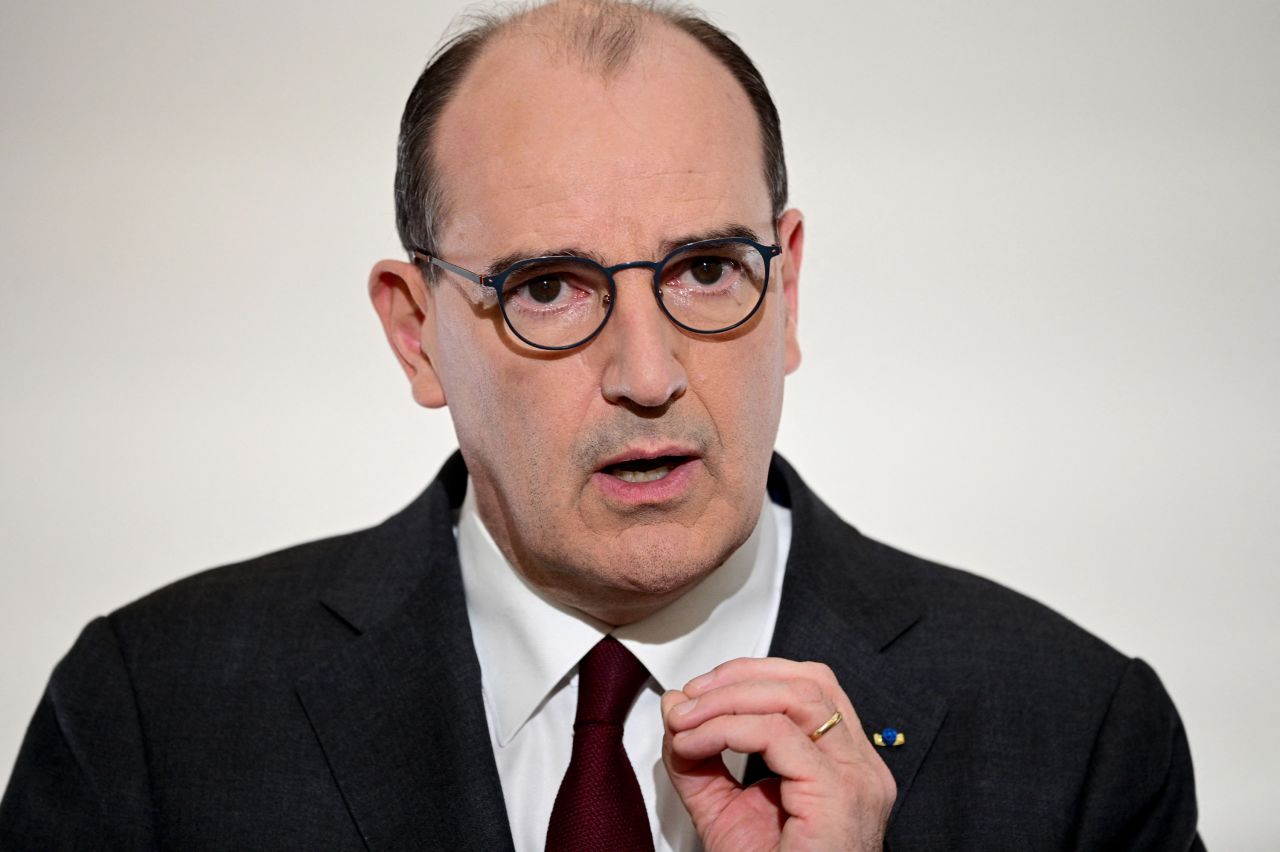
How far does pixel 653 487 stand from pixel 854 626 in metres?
0.57

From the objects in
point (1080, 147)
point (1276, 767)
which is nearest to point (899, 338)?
point (1080, 147)

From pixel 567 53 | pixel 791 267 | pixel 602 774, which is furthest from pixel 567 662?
pixel 567 53

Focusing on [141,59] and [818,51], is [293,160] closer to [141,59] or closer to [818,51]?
[141,59]

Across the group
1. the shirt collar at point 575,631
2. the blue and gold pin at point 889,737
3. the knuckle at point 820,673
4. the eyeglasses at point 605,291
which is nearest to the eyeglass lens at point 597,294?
the eyeglasses at point 605,291

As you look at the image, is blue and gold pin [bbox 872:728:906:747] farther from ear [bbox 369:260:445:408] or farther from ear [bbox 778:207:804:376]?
ear [bbox 369:260:445:408]

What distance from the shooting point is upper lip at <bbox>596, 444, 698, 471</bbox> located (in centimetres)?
233

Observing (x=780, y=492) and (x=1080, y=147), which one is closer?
(x=780, y=492)

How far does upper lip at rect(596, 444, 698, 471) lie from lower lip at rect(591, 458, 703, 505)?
0.03 m

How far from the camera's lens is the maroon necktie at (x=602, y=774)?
2416 millimetres

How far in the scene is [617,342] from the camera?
7.75ft

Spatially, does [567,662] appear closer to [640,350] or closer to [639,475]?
[639,475]

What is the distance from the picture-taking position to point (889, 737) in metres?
2.57

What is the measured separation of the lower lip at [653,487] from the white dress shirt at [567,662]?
0.33 meters

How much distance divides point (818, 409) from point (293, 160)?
4.87ft
